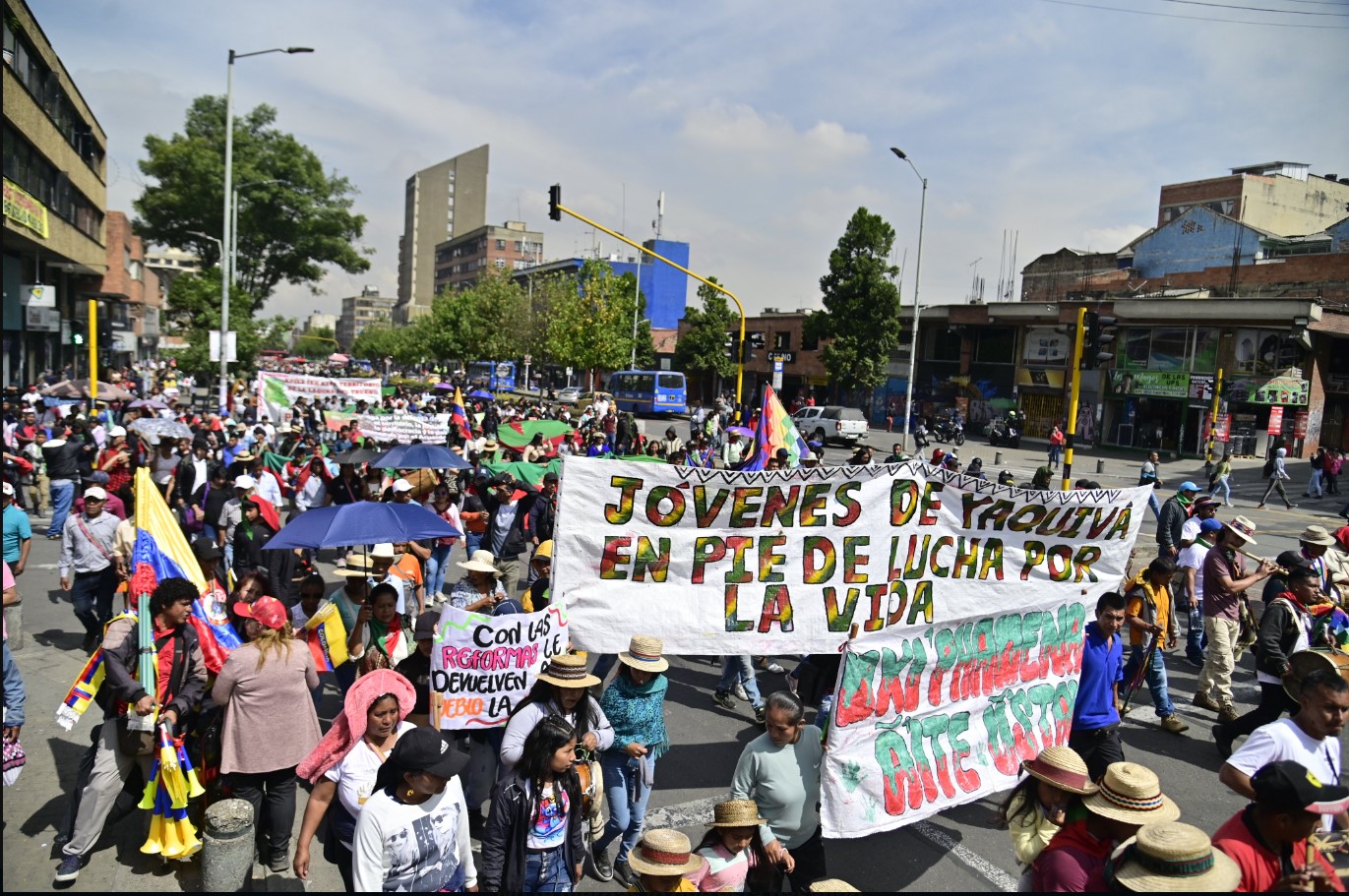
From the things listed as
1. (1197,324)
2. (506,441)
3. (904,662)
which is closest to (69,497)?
(506,441)

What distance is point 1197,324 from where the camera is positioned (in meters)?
35.3

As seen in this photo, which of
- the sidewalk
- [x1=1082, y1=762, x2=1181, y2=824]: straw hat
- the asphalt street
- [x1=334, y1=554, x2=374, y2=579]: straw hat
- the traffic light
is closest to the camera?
[x1=1082, y1=762, x2=1181, y2=824]: straw hat

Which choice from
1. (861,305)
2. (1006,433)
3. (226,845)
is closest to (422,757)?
(226,845)

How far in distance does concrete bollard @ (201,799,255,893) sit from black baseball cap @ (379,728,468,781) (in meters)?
1.73

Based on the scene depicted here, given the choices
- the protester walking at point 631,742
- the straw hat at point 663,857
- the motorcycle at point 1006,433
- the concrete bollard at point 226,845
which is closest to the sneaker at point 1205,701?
the protester walking at point 631,742

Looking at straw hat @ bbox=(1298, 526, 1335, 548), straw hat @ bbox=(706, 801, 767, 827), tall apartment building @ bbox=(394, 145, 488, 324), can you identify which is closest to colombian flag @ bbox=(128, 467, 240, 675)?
straw hat @ bbox=(706, 801, 767, 827)

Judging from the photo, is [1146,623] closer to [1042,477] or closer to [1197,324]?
[1042,477]

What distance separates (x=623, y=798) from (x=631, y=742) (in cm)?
38

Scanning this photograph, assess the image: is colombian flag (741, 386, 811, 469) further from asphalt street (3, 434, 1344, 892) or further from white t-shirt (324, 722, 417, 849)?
white t-shirt (324, 722, 417, 849)

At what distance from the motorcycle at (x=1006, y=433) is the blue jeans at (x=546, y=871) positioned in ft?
Answer: 124

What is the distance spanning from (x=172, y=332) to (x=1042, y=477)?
97.2 m

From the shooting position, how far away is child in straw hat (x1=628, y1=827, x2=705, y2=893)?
3.44 meters

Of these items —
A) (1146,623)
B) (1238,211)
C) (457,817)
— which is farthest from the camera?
(1238,211)

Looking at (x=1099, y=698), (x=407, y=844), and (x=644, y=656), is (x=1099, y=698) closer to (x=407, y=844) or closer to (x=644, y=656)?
(x=644, y=656)
